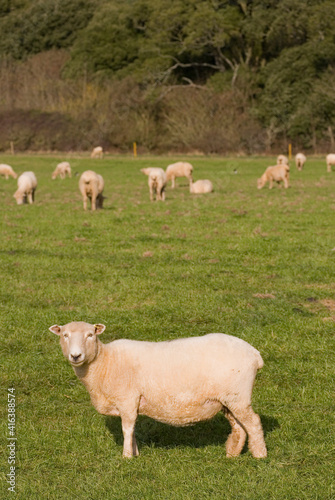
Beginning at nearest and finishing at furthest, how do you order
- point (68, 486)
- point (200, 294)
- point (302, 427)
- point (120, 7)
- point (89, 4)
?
point (68, 486) → point (302, 427) → point (200, 294) → point (120, 7) → point (89, 4)

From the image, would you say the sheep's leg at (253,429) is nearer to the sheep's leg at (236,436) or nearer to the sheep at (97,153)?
the sheep's leg at (236,436)

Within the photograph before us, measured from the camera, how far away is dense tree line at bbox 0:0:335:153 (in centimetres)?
6606

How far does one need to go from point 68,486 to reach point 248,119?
66.3 m

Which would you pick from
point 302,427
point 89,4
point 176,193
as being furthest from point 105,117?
point 302,427

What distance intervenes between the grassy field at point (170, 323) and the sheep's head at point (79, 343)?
1.02 m

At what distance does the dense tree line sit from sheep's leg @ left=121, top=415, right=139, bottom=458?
61.2 m

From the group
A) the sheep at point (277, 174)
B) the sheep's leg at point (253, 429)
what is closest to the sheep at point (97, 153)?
the sheep at point (277, 174)

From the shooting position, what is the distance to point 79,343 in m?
5.62

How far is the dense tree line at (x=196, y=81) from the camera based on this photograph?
217ft

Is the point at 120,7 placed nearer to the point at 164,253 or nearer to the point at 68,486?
the point at 164,253

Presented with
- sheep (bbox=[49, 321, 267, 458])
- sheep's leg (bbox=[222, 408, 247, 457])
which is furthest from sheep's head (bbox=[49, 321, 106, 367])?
sheep's leg (bbox=[222, 408, 247, 457])

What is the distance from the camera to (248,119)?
227 ft

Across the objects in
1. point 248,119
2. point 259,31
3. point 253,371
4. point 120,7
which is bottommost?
point 253,371

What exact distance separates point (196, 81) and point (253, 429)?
74.5 meters
